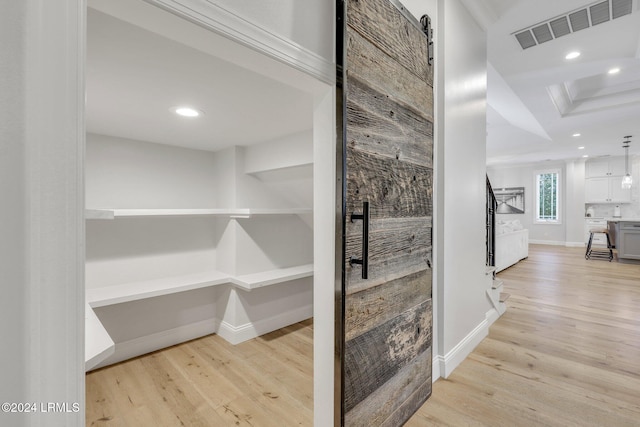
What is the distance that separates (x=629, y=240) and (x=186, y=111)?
8537 millimetres

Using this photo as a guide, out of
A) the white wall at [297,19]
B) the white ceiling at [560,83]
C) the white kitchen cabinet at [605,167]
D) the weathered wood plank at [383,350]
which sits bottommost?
the weathered wood plank at [383,350]

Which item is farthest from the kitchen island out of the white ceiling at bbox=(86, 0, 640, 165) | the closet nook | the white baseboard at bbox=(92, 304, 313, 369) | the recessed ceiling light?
the recessed ceiling light

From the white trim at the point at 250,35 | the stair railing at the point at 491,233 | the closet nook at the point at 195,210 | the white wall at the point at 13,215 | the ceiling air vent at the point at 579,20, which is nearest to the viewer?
the white wall at the point at 13,215

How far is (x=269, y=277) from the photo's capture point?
2.75 metres

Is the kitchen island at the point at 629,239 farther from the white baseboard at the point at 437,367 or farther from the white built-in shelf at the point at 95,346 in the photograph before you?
the white built-in shelf at the point at 95,346

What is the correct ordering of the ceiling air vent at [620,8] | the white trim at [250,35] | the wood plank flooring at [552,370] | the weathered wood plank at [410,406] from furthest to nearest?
the ceiling air vent at [620,8] → the wood plank flooring at [552,370] → the weathered wood plank at [410,406] → the white trim at [250,35]

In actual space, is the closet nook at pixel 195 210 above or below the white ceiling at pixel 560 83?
below

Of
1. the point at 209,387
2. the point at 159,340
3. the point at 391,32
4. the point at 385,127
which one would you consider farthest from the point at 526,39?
the point at 159,340

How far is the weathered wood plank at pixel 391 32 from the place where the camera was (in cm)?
128

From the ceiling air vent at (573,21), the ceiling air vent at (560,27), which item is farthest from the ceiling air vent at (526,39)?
the ceiling air vent at (560,27)

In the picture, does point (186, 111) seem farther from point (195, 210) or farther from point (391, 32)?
point (391, 32)

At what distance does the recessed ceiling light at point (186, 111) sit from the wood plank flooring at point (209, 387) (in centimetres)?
187

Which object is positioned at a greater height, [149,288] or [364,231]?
[364,231]

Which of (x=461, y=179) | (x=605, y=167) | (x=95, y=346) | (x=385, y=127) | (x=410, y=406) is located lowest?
(x=410, y=406)
